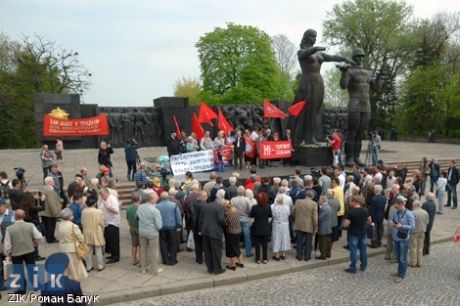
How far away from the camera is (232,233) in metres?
8.32

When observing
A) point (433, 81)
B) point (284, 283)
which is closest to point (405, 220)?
point (284, 283)

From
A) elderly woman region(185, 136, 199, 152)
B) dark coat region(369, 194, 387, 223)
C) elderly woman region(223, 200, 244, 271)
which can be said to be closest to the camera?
elderly woman region(223, 200, 244, 271)

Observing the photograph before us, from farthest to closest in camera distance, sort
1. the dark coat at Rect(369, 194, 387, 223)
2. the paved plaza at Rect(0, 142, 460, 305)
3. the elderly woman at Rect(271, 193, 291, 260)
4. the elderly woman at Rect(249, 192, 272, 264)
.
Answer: the dark coat at Rect(369, 194, 387, 223), the elderly woman at Rect(271, 193, 291, 260), the elderly woman at Rect(249, 192, 272, 264), the paved plaza at Rect(0, 142, 460, 305)

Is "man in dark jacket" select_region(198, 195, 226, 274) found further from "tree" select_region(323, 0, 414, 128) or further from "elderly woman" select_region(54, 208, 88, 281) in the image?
"tree" select_region(323, 0, 414, 128)

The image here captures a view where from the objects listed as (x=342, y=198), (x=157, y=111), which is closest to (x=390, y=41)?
(x=157, y=111)

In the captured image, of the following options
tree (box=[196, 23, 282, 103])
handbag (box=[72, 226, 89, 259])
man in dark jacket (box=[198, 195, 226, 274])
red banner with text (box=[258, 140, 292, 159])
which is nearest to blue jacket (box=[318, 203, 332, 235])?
man in dark jacket (box=[198, 195, 226, 274])

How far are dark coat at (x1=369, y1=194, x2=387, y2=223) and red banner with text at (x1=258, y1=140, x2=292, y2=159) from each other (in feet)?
24.1

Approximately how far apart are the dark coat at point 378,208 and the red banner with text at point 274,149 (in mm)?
7344

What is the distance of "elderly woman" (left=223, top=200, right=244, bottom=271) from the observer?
831cm

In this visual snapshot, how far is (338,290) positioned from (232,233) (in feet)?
7.09

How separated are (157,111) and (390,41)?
30163 millimetres

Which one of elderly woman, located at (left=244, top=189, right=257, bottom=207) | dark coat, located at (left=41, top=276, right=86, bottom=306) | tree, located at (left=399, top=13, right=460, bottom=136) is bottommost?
dark coat, located at (left=41, top=276, right=86, bottom=306)

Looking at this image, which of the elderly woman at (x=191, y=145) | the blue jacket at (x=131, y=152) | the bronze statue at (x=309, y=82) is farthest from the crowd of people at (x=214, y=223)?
the bronze statue at (x=309, y=82)

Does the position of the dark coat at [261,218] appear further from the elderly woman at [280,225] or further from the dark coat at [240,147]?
the dark coat at [240,147]
